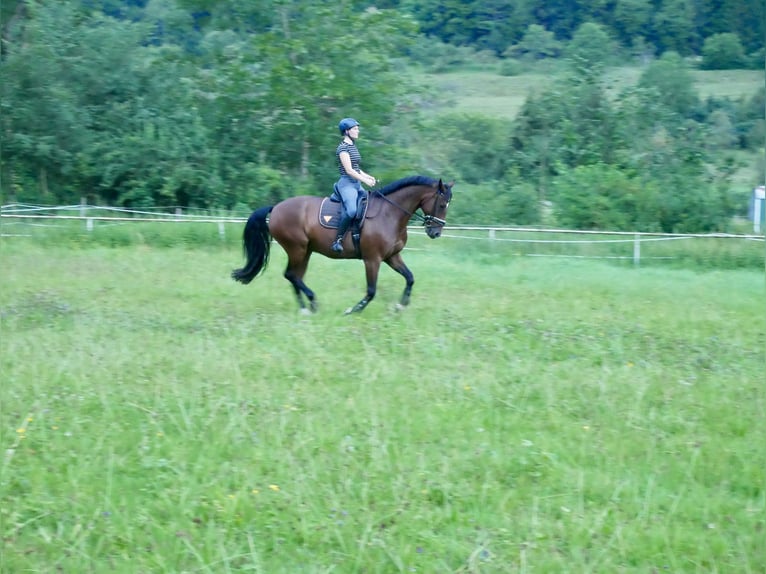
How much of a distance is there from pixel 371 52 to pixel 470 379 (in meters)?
21.8

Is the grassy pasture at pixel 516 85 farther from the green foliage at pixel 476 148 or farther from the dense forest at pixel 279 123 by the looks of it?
the dense forest at pixel 279 123

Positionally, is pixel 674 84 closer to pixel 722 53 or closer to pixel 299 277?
pixel 722 53

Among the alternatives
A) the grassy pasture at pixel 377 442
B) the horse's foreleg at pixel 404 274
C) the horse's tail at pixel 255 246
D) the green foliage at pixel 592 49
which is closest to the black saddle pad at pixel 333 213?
the horse's foreleg at pixel 404 274

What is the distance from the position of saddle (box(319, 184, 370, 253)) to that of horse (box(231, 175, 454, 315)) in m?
0.01

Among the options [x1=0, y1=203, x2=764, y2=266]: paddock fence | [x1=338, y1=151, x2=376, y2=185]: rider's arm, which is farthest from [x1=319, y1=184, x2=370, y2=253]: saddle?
[x1=0, y1=203, x2=764, y2=266]: paddock fence

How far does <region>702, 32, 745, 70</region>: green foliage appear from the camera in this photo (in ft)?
131

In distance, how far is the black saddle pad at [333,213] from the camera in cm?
1092

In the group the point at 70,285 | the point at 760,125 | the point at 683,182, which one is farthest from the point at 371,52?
the point at 70,285

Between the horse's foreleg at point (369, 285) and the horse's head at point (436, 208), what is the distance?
82cm

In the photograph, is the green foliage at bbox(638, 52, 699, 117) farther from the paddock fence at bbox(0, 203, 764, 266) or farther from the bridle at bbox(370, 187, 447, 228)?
the bridle at bbox(370, 187, 447, 228)

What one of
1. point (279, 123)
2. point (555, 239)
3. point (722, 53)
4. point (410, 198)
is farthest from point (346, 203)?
point (722, 53)

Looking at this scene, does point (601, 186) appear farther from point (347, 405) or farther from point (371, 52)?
point (347, 405)

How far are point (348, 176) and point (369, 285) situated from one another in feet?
4.65

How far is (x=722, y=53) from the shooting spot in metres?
39.8
